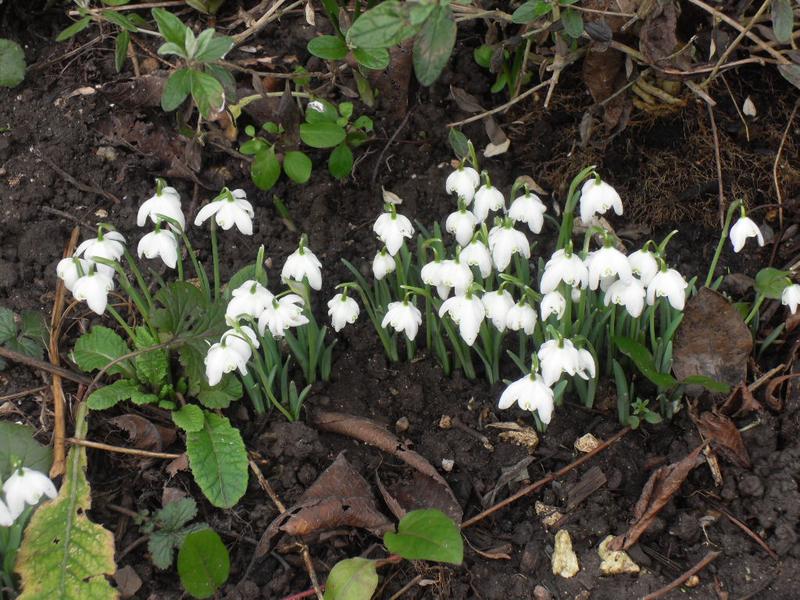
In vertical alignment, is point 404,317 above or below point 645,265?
below

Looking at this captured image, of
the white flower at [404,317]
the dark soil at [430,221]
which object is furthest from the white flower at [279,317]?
the dark soil at [430,221]

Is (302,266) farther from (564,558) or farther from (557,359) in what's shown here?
(564,558)

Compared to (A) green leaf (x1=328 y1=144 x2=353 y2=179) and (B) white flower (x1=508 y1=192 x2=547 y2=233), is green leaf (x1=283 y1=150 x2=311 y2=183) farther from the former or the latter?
(B) white flower (x1=508 y1=192 x2=547 y2=233)

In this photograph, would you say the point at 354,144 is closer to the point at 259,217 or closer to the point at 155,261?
the point at 259,217

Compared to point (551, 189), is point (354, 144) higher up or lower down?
higher up

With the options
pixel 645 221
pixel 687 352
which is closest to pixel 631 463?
pixel 687 352

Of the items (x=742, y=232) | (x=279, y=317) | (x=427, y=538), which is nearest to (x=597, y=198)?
(x=742, y=232)
